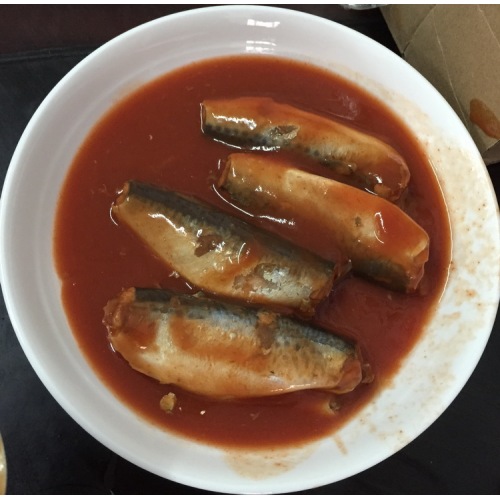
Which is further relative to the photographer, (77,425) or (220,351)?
(77,425)

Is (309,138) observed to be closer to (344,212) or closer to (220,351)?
(344,212)

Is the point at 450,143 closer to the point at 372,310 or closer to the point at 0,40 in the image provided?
the point at 372,310

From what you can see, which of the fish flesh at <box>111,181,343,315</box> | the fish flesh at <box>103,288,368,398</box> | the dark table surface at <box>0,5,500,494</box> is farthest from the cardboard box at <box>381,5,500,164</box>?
the fish flesh at <box>103,288,368,398</box>

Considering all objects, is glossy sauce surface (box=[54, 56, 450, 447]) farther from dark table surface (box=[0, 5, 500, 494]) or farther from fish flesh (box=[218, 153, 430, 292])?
dark table surface (box=[0, 5, 500, 494])

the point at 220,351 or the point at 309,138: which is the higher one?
the point at 309,138

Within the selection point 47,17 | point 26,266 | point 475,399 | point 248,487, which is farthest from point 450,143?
point 47,17

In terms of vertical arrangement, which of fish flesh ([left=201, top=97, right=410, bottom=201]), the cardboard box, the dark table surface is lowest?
the dark table surface

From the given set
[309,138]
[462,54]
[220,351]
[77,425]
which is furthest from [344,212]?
[77,425]
